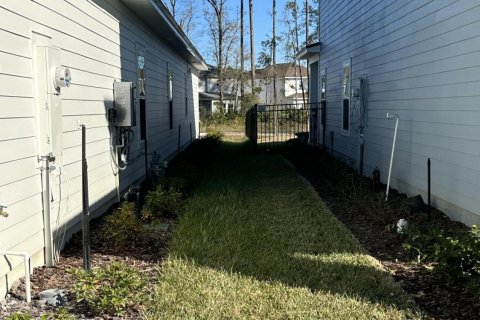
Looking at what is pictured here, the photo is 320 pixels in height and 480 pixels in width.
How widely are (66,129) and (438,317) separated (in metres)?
3.58

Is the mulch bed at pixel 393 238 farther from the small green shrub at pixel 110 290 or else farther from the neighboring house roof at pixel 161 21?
the neighboring house roof at pixel 161 21

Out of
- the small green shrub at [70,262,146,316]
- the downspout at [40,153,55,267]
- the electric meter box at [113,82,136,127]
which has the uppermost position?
the electric meter box at [113,82,136,127]

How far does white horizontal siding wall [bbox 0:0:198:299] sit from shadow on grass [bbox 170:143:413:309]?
1149 millimetres

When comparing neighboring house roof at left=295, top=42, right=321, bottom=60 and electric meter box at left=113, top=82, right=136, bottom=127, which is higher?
neighboring house roof at left=295, top=42, right=321, bottom=60

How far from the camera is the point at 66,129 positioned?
4.87 metres

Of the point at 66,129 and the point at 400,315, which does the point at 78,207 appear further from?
the point at 400,315

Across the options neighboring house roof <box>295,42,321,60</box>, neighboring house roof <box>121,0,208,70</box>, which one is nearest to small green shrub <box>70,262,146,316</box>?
neighboring house roof <box>121,0,208,70</box>

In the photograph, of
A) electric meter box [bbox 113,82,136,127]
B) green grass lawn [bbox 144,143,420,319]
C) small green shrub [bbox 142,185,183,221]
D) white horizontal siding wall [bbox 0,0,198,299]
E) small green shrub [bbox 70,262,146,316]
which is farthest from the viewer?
electric meter box [bbox 113,82,136,127]

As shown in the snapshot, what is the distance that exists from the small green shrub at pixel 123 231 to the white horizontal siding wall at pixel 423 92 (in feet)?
10.7

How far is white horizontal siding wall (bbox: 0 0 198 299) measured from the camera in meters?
3.57

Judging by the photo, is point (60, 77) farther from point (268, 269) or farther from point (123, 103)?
point (123, 103)

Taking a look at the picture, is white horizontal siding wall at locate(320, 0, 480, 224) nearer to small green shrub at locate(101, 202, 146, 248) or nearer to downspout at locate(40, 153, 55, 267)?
small green shrub at locate(101, 202, 146, 248)

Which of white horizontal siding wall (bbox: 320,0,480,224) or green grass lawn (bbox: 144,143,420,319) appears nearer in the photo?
green grass lawn (bbox: 144,143,420,319)

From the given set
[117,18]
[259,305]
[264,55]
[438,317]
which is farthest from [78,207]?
[264,55]
